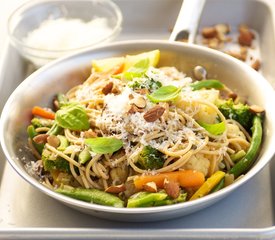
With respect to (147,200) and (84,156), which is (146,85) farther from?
(147,200)

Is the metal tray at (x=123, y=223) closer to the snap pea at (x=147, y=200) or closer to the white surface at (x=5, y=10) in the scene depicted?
the snap pea at (x=147, y=200)

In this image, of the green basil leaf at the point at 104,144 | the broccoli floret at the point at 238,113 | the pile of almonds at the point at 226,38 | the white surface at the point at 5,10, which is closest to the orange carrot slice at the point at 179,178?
the green basil leaf at the point at 104,144

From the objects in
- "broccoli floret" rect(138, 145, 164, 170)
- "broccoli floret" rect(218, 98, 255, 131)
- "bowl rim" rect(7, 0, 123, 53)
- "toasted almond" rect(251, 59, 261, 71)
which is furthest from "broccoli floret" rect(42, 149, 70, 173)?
"toasted almond" rect(251, 59, 261, 71)

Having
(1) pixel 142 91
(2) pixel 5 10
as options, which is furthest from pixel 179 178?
(2) pixel 5 10

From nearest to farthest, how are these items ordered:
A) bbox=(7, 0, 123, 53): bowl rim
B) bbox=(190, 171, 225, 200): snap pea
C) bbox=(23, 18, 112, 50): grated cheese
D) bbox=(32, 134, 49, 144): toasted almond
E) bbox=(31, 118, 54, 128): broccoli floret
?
1. bbox=(190, 171, 225, 200): snap pea
2. bbox=(32, 134, 49, 144): toasted almond
3. bbox=(31, 118, 54, 128): broccoli floret
4. bbox=(7, 0, 123, 53): bowl rim
5. bbox=(23, 18, 112, 50): grated cheese

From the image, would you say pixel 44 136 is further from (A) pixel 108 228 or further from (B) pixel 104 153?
(A) pixel 108 228

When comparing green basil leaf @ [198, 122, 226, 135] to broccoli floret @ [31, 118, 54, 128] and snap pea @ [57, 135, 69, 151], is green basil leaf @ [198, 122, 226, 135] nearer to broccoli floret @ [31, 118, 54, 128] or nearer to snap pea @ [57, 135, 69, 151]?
snap pea @ [57, 135, 69, 151]

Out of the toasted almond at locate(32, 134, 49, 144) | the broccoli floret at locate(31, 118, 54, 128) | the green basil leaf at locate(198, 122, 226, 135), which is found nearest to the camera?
the green basil leaf at locate(198, 122, 226, 135)
